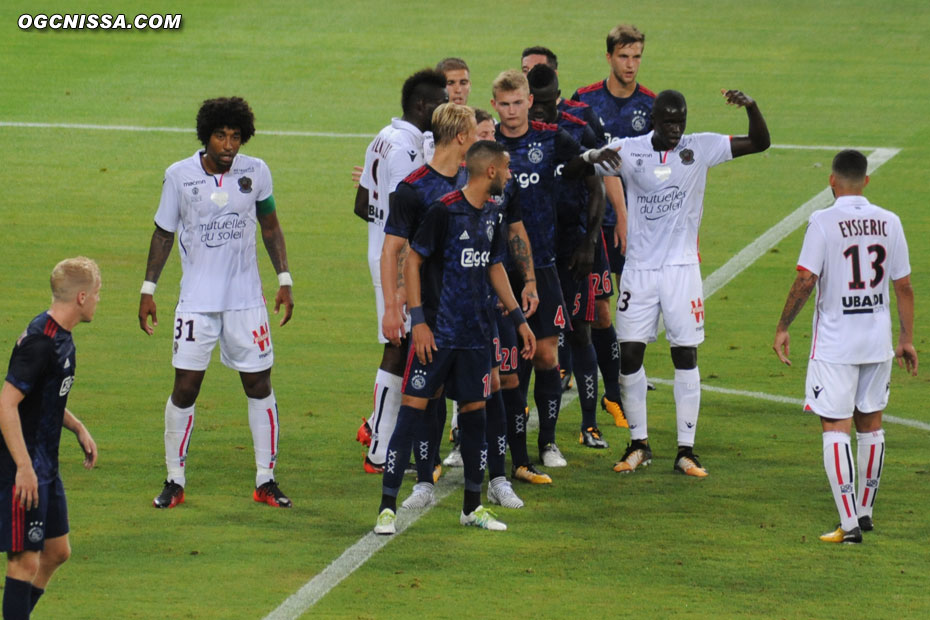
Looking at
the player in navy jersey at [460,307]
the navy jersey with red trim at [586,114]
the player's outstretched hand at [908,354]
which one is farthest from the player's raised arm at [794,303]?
the navy jersey with red trim at [586,114]

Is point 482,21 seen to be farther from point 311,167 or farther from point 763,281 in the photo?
point 763,281

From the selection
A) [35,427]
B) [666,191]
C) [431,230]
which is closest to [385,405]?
[431,230]

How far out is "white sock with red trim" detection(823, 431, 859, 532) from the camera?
895 centimetres

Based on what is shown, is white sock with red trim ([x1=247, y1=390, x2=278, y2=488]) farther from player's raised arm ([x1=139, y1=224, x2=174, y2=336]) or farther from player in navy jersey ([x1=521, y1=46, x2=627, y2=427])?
player in navy jersey ([x1=521, y1=46, x2=627, y2=427])

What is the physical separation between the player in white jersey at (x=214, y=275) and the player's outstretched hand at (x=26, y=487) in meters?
2.54

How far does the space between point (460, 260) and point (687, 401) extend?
86.0 inches

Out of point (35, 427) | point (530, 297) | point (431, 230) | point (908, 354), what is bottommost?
point (35, 427)

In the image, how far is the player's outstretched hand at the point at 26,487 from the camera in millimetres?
6961

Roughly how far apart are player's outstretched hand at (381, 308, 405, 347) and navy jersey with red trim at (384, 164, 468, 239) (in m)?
0.44

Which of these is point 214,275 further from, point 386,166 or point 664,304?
point 664,304

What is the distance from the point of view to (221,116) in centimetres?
934

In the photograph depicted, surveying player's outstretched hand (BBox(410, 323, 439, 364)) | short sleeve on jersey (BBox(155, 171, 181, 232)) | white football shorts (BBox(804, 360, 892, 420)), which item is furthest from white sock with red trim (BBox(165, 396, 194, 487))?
white football shorts (BBox(804, 360, 892, 420))

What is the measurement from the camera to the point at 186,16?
102 ft

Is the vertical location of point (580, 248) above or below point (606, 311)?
above
